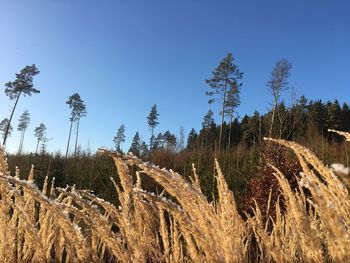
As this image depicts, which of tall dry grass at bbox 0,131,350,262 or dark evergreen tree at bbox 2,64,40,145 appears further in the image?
dark evergreen tree at bbox 2,64,40,145

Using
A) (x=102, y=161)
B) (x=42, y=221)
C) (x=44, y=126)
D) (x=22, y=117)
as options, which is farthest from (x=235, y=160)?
(x=44, y=126)

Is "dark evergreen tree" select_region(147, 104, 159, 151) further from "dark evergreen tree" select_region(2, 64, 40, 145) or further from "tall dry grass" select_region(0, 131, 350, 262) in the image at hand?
→ "tall dry grass" select_region(0, 131, 350, 262)

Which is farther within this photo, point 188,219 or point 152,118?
point 152,118

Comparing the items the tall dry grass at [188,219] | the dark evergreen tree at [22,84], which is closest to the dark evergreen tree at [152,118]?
the dark evergreen tree at [22,84]

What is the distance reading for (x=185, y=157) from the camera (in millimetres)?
15414

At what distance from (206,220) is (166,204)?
0.93 ft

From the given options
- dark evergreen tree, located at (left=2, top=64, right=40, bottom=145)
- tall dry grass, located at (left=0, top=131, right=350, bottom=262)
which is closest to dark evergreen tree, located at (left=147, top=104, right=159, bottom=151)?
dark evergreen tree, located at (left=2, top=64, right=40, bottom=145)

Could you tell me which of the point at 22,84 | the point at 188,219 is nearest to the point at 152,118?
the point at 22,84

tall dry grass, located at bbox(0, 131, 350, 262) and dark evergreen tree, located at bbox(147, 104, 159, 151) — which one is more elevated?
dark evergreen tree, located at bbox(147, 104, 159, 151)

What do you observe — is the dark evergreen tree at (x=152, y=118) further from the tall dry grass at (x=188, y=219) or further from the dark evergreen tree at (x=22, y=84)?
the tall dry grass at (x=188, y=219)

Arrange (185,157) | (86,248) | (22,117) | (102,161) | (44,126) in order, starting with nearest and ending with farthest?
(86,248) → (185,157) → (102,161) → (22,117) → (44,126)

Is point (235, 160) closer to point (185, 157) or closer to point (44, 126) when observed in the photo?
point (185, 157)

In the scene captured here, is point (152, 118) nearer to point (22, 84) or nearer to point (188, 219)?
point (22, 84)

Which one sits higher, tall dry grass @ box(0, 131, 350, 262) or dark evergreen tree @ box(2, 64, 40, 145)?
dark evergreen tree @ box(2, 64, 40, 145)
